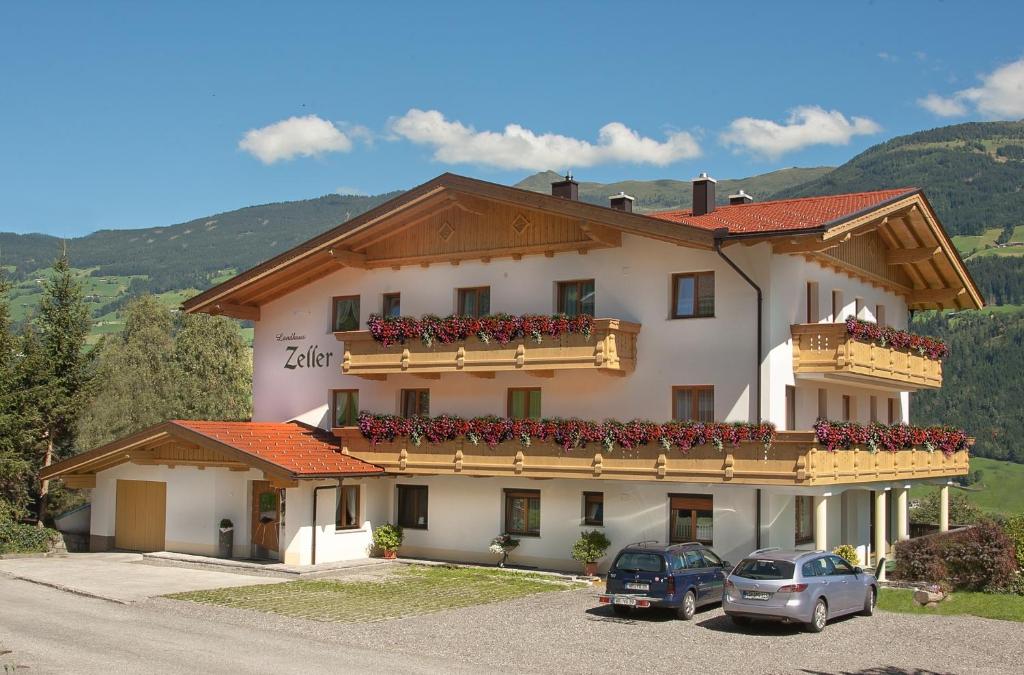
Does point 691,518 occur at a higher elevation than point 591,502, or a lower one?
lower

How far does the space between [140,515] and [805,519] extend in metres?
19.8

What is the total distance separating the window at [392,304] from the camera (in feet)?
119

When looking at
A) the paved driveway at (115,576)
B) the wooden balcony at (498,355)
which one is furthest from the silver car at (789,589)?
the paved driveway at (115,576)

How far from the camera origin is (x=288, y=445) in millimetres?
33594

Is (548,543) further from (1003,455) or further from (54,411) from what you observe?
(1003,455)

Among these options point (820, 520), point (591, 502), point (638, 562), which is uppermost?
point (591, 502)

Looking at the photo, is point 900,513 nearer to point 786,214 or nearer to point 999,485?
point 786,214

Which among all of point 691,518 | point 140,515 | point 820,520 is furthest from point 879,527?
point 140,515

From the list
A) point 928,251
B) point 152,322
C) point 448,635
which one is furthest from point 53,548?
point 152,322

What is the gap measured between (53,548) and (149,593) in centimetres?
1046

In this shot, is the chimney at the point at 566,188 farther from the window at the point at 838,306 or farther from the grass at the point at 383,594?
the grass at the point at 383,594

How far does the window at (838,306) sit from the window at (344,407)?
48.4ft

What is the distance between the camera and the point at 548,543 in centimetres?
3231

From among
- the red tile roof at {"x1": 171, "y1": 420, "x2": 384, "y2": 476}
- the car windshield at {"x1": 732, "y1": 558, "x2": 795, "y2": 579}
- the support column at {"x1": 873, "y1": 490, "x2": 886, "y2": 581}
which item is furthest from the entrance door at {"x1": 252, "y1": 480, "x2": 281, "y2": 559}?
the support column at {"x1": 873, "y1": 490, "x2": 886, "y2": 581}
